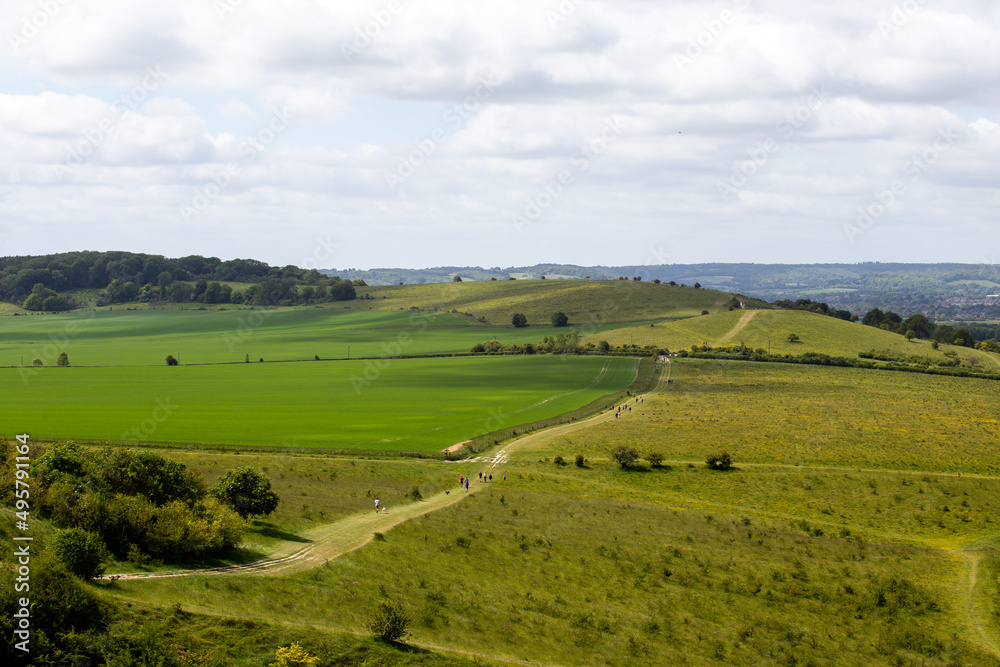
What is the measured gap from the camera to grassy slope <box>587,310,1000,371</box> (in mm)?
144375

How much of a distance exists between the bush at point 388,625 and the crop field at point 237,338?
114 meters

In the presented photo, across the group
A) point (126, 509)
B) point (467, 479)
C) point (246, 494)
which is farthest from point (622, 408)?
point (126, 509)

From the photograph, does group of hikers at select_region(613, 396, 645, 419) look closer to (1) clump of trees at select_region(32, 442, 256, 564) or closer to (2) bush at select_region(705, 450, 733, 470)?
(2) bush at select_region(705, 450, 733, 470)

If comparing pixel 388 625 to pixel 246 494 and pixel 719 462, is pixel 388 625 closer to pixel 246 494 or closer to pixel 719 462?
pixel 246 494

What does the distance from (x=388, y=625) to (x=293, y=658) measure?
12.9 ft

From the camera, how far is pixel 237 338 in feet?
560

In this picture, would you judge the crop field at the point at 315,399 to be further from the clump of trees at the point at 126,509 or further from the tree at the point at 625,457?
the clump of trees at the point at 126,509

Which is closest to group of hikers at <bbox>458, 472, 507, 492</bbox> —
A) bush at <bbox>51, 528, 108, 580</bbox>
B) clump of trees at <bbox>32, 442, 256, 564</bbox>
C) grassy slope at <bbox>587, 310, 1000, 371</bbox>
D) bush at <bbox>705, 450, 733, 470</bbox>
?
bush at <bbox>705, 450, 733, 470</bbox>

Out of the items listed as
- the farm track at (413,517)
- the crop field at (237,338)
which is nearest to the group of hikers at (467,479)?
the farm track at (413,517)

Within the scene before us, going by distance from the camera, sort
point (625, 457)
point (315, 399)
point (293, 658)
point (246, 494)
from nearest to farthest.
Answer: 1. point (293, 658)
2. point (246, 494)
3. point (625, 457)
4. point (315, 399)

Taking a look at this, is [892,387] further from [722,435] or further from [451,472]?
[451,472]

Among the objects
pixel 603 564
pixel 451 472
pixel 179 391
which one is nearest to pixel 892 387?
pixel 451 472

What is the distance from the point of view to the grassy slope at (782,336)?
474 ft

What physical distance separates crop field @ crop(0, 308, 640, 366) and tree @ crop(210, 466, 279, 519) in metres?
97.0
